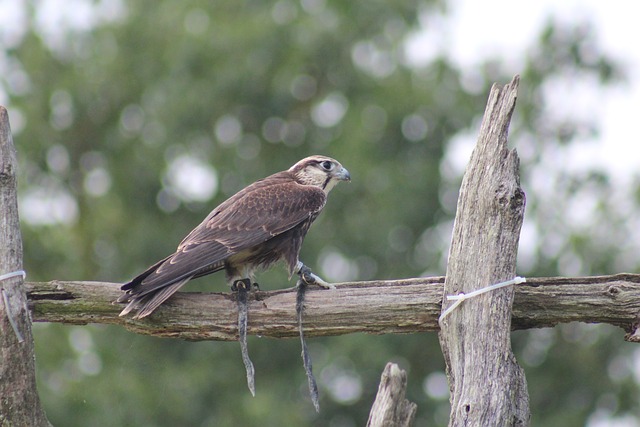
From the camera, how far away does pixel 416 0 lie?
1559 centimetres

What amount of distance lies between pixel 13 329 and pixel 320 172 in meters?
2.62

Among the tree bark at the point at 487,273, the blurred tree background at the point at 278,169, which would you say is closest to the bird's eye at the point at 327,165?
the tree bark at the point at 487,273

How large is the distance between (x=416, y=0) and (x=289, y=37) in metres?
2.09

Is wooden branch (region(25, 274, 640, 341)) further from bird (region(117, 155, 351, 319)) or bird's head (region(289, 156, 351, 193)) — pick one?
bird's head (region(289, 156, 351, 193))

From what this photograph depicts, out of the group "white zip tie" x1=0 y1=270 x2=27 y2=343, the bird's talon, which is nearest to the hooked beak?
the bird's talon

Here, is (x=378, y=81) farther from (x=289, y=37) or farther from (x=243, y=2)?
(x=243, y=2)

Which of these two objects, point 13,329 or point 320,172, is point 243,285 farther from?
point 320,172

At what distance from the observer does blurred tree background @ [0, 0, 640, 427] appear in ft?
42.9

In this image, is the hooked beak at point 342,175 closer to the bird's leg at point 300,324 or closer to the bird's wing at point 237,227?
the bird's wing at point 237,227

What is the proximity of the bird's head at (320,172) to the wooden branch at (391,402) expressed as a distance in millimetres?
2228

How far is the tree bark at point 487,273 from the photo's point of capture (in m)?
A: 3.98

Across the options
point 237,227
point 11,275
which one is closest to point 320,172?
point 237,227

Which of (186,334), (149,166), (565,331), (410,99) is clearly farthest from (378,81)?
(186,334)

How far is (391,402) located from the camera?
13.9 ft
